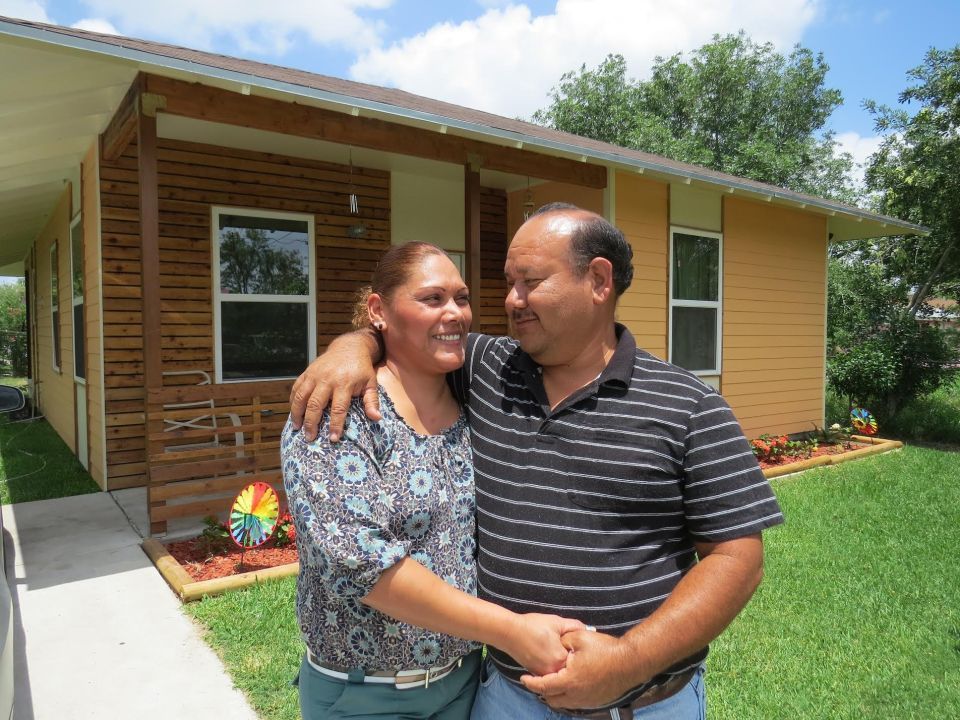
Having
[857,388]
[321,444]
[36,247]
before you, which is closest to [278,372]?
[321,444]

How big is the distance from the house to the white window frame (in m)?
0.08

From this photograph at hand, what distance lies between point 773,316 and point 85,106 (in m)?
8.17

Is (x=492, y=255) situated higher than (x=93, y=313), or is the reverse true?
(x=492, y=255)

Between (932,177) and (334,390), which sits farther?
(932,177)

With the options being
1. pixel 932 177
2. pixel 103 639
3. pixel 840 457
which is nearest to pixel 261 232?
pixel 103 639

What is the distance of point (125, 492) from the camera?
Answer: 5953mm

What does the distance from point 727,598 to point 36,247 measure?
13281 millimetres

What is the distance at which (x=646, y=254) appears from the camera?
24.2ft

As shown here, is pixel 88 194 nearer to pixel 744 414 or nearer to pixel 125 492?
pixel 125 492

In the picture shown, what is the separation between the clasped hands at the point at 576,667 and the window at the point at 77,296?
23.0 ft

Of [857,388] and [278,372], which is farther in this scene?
[857,388]

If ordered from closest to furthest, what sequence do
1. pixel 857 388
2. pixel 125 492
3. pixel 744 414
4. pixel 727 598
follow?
pixel 727 598
pixel 125 492
pixel 744 414
pixel 857 388

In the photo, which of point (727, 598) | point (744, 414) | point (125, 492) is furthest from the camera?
point (744, 414)

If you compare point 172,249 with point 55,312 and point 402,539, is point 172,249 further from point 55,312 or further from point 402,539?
point 402,539
